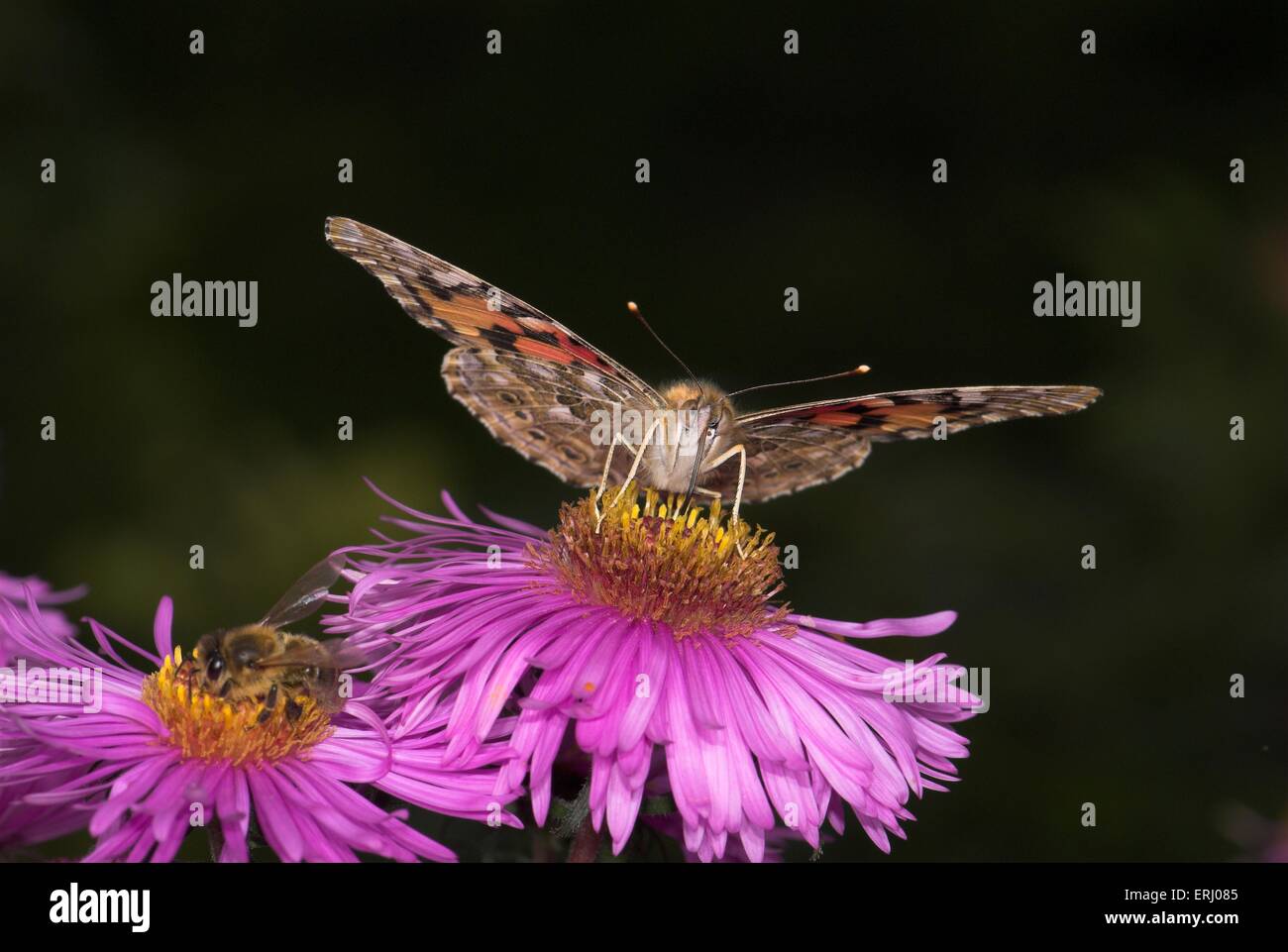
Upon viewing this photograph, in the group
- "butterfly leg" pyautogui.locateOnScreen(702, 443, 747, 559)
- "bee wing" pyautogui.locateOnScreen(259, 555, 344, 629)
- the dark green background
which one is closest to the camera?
"bee wing" pyautogui.locateOnScreen(259, 555, 344, 629)

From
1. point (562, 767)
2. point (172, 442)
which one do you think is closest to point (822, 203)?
point (172, 442)

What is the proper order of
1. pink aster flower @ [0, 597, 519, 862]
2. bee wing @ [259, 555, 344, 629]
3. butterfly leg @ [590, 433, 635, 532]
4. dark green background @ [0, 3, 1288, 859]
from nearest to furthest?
pink aster flower @ [0, 597, 519, 862] → bee wing @ [259, 555, 344, 629] → butterfly leg @ [590, 433, 635, 532] → dark green background @ [0, 3, 1288, 859]

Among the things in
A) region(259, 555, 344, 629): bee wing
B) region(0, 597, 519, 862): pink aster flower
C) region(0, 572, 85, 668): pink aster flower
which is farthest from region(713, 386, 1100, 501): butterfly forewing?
region(0, 572, 85, 668): pink aster flower

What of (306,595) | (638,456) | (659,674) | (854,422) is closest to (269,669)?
(306,595)

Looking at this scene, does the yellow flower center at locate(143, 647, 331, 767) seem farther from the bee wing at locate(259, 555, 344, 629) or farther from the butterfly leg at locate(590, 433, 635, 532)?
the butterfly leg at locate(590, 433, 635, 532)

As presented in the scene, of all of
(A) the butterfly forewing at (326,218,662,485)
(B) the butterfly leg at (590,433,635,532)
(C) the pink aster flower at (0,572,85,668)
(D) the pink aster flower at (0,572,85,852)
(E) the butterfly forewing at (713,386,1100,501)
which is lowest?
(D) the pink aster flower at (0,572,85,852)
